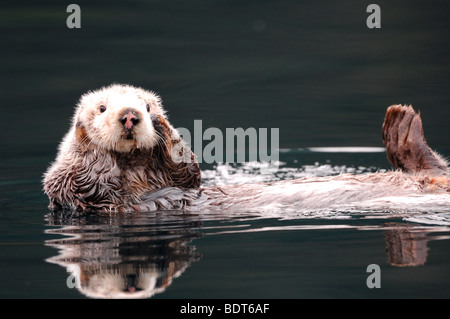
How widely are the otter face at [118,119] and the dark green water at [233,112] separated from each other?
525mm

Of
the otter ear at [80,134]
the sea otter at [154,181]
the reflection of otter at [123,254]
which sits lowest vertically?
the reflection of otter at [123,254]

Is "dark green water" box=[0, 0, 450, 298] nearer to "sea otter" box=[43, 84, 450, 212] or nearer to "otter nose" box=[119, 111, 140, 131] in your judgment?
"sea otter" box=[43, 84, 450, 212]

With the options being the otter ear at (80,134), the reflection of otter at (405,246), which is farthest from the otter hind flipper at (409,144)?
the otter ear at (80,134)

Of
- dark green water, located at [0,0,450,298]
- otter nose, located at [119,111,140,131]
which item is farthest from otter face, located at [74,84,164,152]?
dark green water, located at [0,0,450,298]

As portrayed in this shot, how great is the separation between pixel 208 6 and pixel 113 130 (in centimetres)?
791

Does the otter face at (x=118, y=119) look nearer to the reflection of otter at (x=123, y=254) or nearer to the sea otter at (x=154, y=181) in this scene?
the sea otter at (x=154, y=181)

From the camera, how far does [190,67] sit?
10.4 metres

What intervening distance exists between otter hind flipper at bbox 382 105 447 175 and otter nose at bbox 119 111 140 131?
1.97 m

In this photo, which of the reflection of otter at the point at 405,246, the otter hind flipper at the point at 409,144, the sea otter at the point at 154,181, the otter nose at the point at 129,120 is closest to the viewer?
the reflection of otter at the point at 405,246

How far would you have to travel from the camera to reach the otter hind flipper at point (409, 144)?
550cm

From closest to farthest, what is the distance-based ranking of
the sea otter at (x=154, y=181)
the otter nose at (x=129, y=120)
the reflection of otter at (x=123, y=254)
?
the reflection of otter at (x=123, y=254)
the otter nose at (x=129, y=120)
the sea otter at (x=154, y=181)

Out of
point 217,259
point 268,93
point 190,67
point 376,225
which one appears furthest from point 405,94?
point 217,259

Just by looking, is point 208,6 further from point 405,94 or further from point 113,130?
point 113,130

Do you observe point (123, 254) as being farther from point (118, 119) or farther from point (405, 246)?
point (405, 246)
